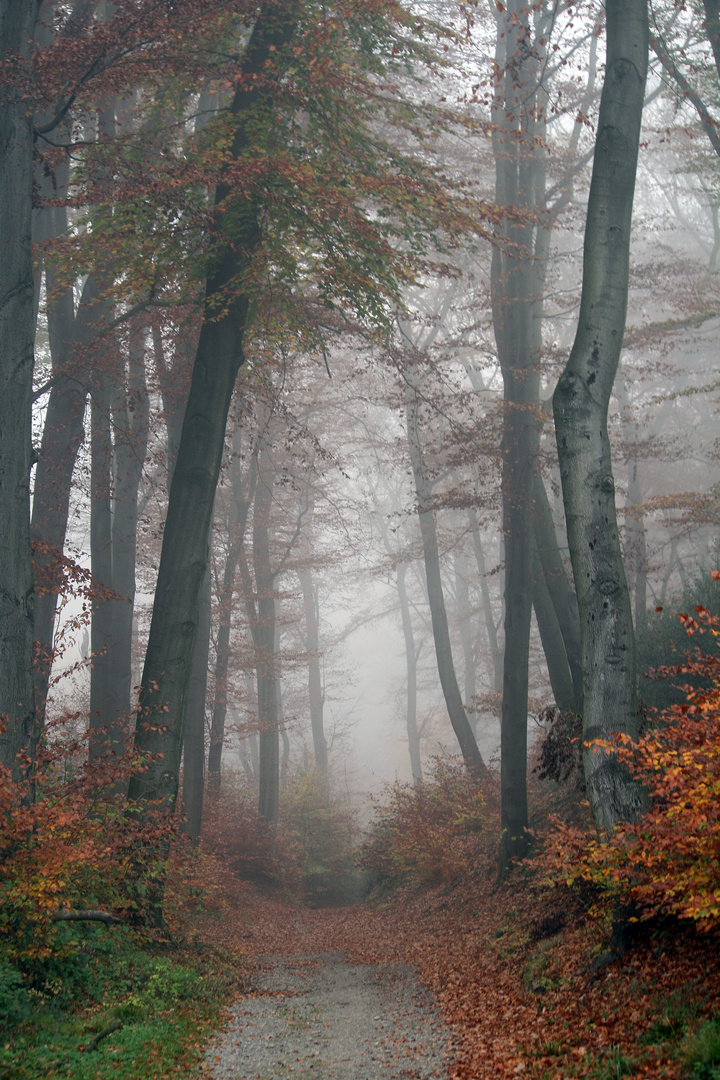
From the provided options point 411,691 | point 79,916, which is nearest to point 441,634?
point 411,691

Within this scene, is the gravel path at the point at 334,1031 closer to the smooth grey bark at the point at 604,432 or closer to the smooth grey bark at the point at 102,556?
the smooth grey bark at the point at 604,432

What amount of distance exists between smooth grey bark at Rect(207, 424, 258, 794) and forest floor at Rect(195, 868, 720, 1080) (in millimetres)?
7678

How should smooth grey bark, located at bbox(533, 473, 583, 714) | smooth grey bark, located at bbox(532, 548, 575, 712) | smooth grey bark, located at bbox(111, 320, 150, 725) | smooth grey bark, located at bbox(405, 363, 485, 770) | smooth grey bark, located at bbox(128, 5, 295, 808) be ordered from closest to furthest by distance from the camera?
smooth grey bark, located at bbox(128, 5, 295, 808) → smooth grey bark, located at bbox(533, 473, 583, 714) → smooth grey bark, located at bbox(532, 548, 575, 712) → smooth grey bark, located at bbox(111, 320, 150, 725) → smooth grey bark, located at bbox(405, 363, 485, 770)

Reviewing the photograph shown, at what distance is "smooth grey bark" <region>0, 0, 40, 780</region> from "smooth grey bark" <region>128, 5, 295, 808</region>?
1569mm

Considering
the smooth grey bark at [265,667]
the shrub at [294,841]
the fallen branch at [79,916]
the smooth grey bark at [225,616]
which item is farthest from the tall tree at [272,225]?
the smooth grey bark at [265,667]

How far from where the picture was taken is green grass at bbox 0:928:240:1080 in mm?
4180

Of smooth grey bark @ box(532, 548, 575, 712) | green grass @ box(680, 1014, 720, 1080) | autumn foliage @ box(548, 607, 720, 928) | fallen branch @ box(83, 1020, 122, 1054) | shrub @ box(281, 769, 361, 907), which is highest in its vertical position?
smooth grey bark @ box(532, 548, 575, 712)

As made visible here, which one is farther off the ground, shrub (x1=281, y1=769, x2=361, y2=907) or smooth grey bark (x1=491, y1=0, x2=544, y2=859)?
smooth grey bark (x1=491, y1=0, x2=544, y2=859)

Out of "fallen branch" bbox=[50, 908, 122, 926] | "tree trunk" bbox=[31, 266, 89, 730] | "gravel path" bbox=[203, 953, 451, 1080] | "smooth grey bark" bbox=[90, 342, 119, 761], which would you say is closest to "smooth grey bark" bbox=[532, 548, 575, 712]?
"gravel path" bbox=[203, 953, 451, 1080]

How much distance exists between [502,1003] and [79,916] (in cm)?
326

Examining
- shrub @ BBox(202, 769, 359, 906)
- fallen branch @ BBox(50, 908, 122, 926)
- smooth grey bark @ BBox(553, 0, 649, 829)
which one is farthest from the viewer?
shrub @ BBox(202, 769, 359, 906)

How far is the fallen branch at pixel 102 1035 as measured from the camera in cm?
442

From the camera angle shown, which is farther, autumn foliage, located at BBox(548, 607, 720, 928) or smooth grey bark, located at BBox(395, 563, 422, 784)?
smooth grey bark, located at BBox(395, 563, 422, 784)

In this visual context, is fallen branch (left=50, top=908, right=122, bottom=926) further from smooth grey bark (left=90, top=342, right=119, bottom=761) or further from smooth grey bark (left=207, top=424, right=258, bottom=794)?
smooth grey bark (left=207, top=424, right=258, bottom=794)
